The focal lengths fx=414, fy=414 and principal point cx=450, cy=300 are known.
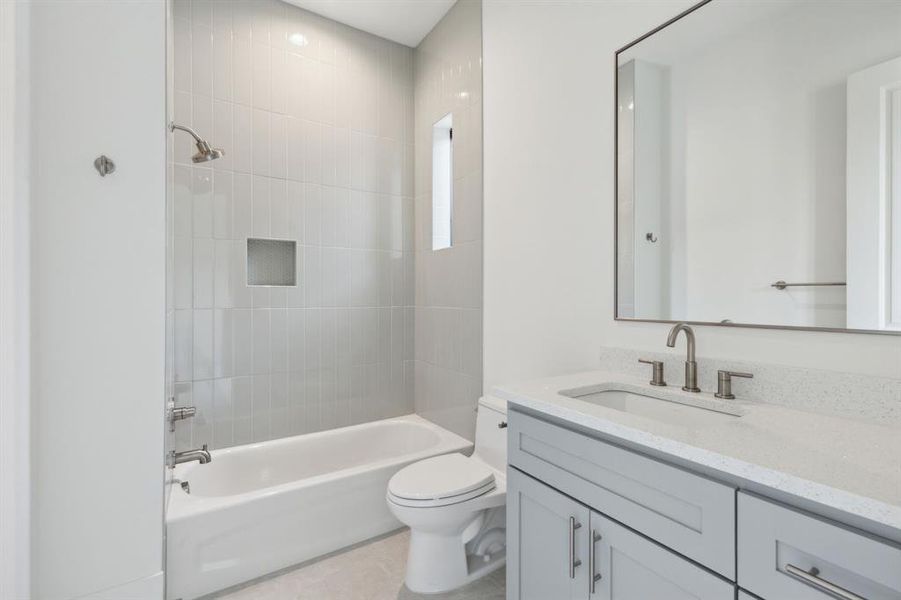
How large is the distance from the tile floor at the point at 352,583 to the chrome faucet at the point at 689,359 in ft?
3.72

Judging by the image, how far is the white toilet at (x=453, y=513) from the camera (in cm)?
156

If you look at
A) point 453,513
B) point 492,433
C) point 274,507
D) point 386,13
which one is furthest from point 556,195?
point 274,507

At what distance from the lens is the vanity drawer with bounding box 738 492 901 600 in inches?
22.5

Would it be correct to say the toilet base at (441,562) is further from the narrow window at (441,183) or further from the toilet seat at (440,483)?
the narrow window at (441,183)

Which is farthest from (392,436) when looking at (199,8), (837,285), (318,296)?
(199,8)

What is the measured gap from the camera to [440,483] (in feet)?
5.36

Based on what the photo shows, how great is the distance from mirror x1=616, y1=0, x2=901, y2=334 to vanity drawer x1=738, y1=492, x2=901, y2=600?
0.62 m

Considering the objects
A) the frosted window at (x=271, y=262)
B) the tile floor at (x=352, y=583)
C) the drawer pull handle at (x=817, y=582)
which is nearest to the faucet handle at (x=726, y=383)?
the drawer pull handle at (x=817, y=582)

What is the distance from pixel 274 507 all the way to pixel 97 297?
1.08 m

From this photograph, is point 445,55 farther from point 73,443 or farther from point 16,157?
point 73,443

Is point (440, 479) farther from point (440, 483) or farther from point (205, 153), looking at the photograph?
point (205, 153)

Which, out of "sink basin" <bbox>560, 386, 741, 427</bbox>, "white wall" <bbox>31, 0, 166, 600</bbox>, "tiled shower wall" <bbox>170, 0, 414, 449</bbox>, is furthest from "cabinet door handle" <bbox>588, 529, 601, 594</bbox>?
"tiled shower wall" <bbox>170, 0, 414, 449</bbox>

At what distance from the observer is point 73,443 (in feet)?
4.11

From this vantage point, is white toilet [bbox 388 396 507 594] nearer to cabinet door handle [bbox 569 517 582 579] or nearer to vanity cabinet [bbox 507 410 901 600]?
vanity cabinet [bbox 507 410 901 600]
